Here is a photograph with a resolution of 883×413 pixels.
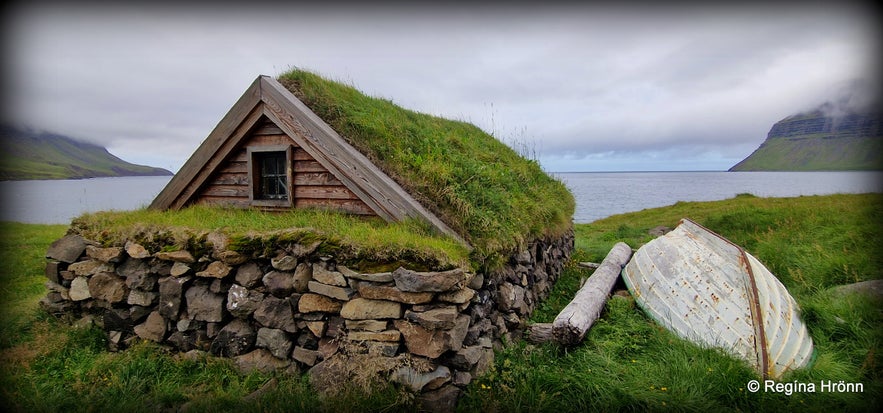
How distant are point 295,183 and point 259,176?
3.17ft

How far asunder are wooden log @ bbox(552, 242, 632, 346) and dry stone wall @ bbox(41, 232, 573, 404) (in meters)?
0.72

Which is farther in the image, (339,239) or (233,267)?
(233,267)

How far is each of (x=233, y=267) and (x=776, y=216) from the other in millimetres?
16656

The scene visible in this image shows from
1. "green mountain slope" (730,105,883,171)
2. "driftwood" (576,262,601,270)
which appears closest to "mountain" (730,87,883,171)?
"green mountain slope" (730,105,883,171)

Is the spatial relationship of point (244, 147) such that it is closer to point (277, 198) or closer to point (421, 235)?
point (277, 198)

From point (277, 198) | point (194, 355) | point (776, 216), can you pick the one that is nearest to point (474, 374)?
point (194, 355)

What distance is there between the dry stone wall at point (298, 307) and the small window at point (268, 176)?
5.27ft

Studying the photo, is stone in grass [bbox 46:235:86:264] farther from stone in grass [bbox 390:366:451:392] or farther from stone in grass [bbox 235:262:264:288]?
stone in grass [bbox 390:366:451:392]

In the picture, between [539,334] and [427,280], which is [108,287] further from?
[539,334]

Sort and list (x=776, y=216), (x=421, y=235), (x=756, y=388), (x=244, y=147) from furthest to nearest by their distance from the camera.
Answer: (x=776, y=216)
(x=244, y=147)
(x=421, y=235)
(x=756, y=388)

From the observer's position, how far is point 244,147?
7.23m

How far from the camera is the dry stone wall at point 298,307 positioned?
4570mm

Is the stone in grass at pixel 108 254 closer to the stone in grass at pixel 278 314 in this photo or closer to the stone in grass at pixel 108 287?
the stone in grass at pixel 108 287

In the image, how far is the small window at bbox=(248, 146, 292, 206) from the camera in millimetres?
6973
